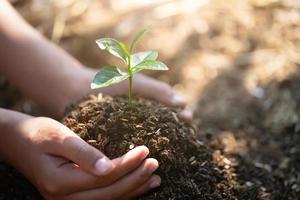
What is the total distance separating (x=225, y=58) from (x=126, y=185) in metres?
0.96

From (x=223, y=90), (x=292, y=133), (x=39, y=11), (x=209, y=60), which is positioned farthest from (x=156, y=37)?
(x=292, y=133)

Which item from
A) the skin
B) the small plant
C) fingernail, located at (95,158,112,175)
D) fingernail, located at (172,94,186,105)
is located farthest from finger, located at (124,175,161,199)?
fingernail, located at (172,94,186,105)

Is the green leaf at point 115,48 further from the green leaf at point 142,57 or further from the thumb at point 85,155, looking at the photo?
the thumb at point 85,155

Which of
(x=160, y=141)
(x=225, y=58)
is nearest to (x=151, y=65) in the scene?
(x=160, y=141)

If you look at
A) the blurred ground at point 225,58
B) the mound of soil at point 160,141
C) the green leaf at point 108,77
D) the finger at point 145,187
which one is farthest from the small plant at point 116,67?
the blurred ground at point 225,58

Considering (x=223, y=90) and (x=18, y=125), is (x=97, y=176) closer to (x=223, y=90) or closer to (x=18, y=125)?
(x=18, y=125)

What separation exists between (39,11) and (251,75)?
0.90 metres

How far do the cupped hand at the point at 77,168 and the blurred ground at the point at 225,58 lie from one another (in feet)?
1.18

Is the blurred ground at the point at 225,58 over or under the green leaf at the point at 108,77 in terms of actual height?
under

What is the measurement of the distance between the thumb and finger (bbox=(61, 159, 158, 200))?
2.2 inches

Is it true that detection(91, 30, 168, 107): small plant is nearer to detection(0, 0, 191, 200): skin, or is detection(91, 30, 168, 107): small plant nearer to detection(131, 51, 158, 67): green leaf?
detection(131, 51, 158, 67): green leaf

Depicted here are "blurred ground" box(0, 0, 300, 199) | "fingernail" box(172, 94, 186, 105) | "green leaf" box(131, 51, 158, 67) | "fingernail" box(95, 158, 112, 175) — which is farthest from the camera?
"blurred ground" box(0, 0, 300, 199)

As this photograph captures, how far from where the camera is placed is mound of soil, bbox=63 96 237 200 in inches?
45.7

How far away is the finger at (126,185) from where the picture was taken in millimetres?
1081
